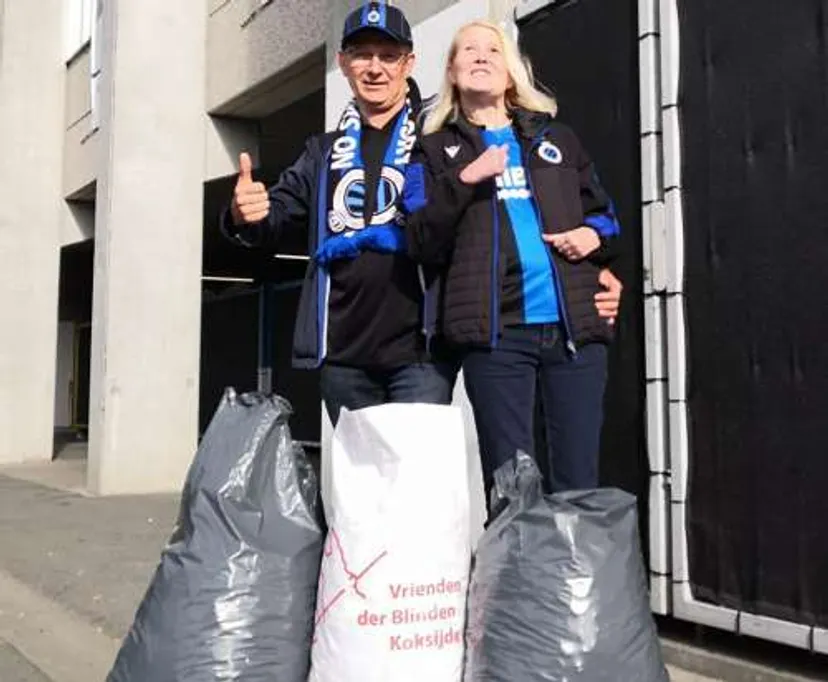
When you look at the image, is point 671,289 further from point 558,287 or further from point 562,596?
point 562,596

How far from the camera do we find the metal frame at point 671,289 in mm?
3402

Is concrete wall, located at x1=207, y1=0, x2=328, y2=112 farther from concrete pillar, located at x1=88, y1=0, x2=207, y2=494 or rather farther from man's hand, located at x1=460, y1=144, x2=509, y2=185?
man's hand, located at x1=460, y1=144, x2=509, y2=185

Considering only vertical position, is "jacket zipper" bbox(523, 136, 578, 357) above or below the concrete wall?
below

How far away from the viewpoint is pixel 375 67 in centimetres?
244

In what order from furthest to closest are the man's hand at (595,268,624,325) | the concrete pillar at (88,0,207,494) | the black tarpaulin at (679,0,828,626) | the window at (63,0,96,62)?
the window at (63,0,96,62) < the concrete pillar at (88,0,207,494) < the black tarpaulin at (679,0,828,626) < the man's hand at (595,268,624,325)

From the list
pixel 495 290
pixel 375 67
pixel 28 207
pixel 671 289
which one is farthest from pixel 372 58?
pixel 28 207

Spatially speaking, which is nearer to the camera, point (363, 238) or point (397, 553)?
point (397, 553)

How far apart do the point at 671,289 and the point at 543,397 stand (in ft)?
4.18

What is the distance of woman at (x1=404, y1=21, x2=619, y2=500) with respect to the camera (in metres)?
2.22

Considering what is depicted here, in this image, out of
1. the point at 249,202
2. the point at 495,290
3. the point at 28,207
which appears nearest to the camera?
the point at 495,290

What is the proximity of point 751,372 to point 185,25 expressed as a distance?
24.6 feet

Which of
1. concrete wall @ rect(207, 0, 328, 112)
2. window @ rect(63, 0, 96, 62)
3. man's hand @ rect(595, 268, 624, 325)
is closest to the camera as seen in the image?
man's hand @ rect(595, 268, 624, 325)

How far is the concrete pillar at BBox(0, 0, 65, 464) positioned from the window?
10 cm

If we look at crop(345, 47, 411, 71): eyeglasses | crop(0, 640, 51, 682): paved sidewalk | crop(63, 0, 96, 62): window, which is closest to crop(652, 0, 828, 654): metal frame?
crop(345, 47, 411, 71): eyeglasses
